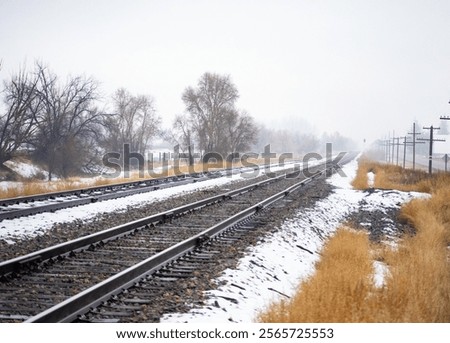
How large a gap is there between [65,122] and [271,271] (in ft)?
73.4

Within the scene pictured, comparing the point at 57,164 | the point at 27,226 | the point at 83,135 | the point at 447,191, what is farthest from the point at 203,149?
the point at 27,226

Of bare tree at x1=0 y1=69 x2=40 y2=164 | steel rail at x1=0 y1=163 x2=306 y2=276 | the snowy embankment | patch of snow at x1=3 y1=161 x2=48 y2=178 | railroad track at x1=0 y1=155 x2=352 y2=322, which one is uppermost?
bare tree at x1=0 y1=69 x2=40 y2=164

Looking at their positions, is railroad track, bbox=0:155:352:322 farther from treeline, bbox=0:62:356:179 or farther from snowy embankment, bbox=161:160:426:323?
treeline, bbox=0:62:356:179

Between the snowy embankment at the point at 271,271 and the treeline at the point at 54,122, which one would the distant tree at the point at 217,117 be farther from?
the snowy embankment at the point at 271,271

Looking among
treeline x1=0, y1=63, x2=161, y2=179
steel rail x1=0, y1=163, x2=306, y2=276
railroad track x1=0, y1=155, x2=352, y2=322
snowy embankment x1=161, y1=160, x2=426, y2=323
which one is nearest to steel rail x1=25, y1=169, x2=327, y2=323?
railroad track x1=0, y1=155, x2=352, y2=322

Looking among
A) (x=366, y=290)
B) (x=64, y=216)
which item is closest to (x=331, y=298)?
(x=366, y=290)

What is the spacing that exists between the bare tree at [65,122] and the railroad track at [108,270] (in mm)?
10341

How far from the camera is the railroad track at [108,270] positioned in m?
4.68

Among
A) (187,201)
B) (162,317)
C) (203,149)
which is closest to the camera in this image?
(162,317)

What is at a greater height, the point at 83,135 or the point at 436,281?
the point at 83,135

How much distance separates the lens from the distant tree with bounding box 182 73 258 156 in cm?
4731

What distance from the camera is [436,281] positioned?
22.7 ft
